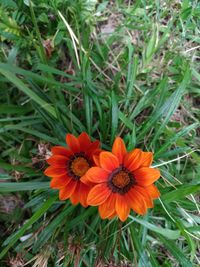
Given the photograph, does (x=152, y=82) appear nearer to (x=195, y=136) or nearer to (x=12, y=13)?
(x=195, y=136)

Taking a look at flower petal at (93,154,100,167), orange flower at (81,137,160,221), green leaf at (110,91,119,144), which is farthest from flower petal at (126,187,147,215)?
green leaf at (110,91,119,144)

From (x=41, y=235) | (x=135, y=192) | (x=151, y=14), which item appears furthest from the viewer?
(x=151, y=14)

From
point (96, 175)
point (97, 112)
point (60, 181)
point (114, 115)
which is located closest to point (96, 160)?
point (96, 175)

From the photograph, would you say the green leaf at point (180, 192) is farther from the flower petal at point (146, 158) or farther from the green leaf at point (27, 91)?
the green leaf at point (27, 91)

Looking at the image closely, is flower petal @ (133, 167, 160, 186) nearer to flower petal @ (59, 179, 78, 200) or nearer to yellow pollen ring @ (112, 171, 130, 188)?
yellow pollen ring @ (112, 171, 130, 188)

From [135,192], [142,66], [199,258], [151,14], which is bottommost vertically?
[199,258]

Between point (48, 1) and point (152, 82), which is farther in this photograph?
point (152, 82)

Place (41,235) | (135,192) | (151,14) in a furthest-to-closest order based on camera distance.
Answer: (151,14) → (41,235) → (135,192)

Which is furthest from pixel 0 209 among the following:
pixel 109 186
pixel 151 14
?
pixel 151 14
